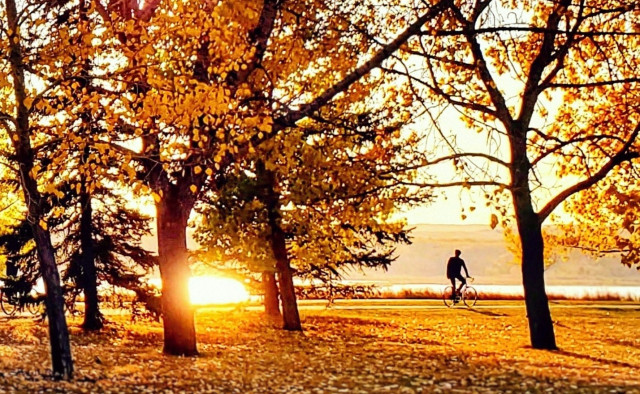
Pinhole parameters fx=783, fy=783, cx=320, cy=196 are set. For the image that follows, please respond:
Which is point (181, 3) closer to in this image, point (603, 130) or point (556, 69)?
point (556, 69)

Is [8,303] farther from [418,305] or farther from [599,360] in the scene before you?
[599,360]

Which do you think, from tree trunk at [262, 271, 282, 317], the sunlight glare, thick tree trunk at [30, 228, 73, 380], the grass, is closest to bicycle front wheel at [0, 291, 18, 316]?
the sunlight glare

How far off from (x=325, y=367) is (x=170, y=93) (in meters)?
6.28

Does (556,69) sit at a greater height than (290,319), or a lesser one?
greater

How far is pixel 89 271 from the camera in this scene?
24.1m

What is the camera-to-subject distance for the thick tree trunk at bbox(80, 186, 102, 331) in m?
24.0

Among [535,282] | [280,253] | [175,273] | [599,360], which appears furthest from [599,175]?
[280,253]

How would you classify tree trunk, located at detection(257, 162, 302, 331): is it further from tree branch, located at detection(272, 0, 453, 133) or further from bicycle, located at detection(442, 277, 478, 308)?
bicycle, located at detection(442, 277, 478, 308)

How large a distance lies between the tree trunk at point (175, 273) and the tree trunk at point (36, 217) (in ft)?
11.1

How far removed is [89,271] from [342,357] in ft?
33.9

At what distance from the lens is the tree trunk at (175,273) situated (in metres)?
16.6

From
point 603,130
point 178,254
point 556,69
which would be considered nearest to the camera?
point 178,254

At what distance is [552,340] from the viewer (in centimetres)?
1820

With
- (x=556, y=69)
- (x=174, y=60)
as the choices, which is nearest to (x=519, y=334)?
(x=556, y=69)
